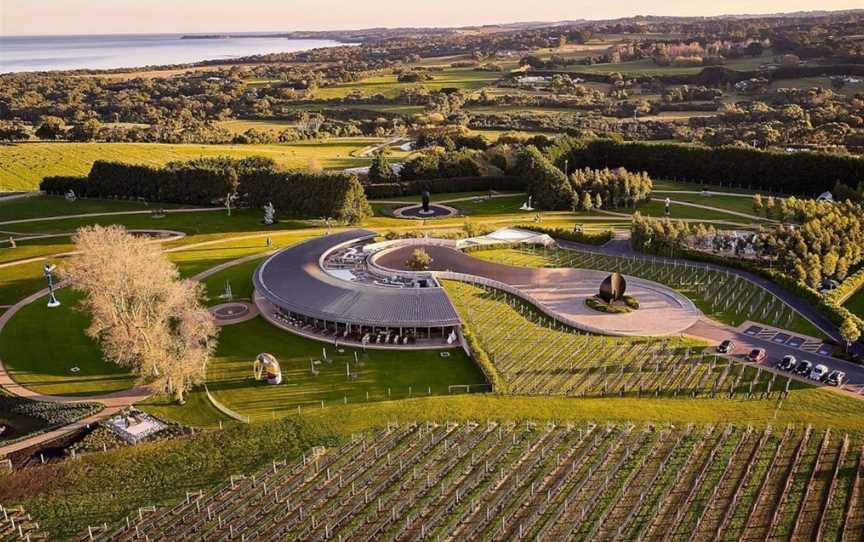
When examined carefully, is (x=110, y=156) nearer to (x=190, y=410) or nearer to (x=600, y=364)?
(x=190, y=410)

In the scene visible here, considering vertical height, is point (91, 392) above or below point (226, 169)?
below

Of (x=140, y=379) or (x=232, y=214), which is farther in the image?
(x=232, y=214)

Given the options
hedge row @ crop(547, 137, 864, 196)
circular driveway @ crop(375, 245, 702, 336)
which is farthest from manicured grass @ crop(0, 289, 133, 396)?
hedge row @ crop(547, 137, 864, 196)

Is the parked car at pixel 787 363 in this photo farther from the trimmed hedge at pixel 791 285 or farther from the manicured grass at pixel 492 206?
the manicured grass at pixel 492 206

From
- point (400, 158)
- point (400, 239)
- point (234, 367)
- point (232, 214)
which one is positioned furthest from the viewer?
point (400, 158)

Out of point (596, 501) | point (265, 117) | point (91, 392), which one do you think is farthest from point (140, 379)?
point (265, 117)

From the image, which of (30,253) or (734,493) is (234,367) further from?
(30,253)

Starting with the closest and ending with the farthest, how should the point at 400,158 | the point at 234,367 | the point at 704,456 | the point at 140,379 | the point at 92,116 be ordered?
the point at 704,456 < the point at 140,379 < the point at 234,367 < the point at 400,158 < the point at 92,116
